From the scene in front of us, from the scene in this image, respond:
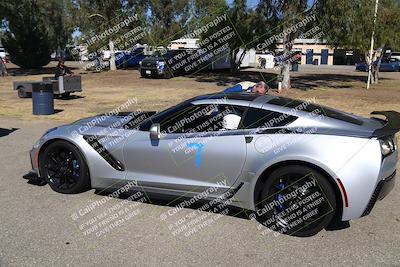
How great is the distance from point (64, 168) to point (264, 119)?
8.63 ft

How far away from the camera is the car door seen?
15.2 feet

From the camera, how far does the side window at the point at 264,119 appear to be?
15.1 ft

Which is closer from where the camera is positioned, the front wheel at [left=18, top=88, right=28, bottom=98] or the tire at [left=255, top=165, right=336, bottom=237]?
the tire at [left=255, top=165, right=336, bottom=237]

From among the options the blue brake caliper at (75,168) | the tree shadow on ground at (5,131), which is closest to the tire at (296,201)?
the blue brake caliper at (75,168)

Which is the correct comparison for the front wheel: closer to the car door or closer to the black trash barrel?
the black trash barrel

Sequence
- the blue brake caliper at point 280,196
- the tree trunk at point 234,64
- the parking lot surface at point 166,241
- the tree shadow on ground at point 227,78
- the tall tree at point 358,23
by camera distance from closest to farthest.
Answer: the parking lot surface at point 166,241, the blue brake caliper at point 280,196, the tall tree at point 358,23, the tree shadow on ground at point 227,78, the tree trunk at point 234,64

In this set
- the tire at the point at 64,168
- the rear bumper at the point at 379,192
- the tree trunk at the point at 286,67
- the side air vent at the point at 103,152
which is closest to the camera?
the rear bumper at the point at 379,192

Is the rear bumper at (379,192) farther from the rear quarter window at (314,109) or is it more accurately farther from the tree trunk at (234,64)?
the tree trunk at (234,64)

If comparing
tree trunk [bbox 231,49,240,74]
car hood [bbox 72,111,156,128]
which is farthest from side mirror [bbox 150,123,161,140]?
tree trunk [bbox 231,49,240,74]

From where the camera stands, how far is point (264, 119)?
467cm

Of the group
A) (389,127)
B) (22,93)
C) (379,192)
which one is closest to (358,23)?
(22,93)

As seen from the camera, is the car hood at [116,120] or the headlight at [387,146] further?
the car hood at [116,120]

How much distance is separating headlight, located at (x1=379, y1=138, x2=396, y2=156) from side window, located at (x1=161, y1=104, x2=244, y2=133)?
5.40 feet

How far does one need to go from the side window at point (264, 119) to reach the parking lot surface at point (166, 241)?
1061mm
